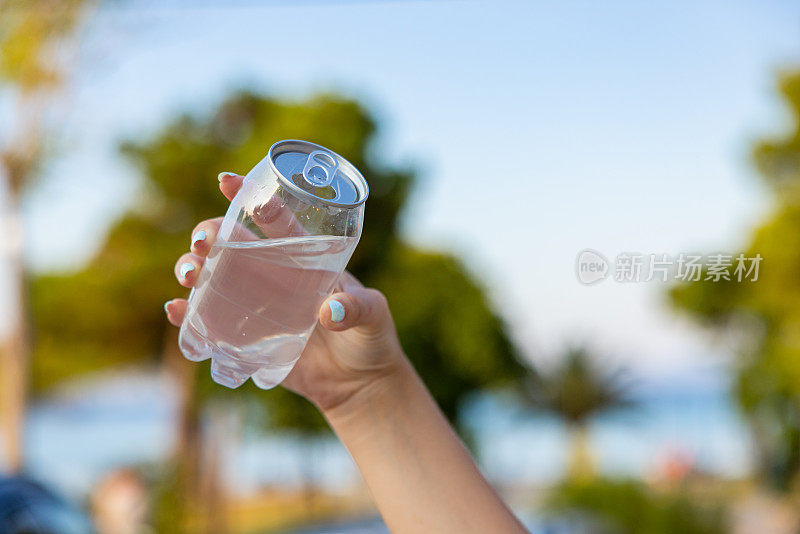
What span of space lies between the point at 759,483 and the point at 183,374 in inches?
424

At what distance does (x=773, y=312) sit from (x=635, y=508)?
8.14 m

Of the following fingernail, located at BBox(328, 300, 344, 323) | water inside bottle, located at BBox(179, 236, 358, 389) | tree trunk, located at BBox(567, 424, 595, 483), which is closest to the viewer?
fingernail, located at BBox(328, 300, 344, 323)

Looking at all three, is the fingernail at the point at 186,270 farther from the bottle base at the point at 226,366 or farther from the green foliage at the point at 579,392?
the green foliage at the point at 579,392

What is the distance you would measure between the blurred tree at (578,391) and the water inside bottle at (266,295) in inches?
981

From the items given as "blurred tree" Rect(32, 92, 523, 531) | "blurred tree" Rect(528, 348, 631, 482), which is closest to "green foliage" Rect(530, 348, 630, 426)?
"blurred tree" Rect(528, 348, 631, 482)

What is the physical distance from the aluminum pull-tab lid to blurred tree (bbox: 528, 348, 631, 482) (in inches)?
982

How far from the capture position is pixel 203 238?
3.68 feet

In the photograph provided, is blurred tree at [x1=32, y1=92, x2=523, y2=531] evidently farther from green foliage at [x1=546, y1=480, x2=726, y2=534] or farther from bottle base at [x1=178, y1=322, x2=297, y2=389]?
bottle base at [x1=178, y1=322, x2=297, y2=389]

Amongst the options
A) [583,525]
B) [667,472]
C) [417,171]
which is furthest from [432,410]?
[417,171]

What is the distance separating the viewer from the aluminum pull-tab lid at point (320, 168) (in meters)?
1.20

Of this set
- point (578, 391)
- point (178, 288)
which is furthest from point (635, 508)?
point (578, 391)

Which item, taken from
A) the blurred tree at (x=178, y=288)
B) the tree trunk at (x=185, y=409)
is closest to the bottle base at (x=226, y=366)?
the blurred tree at (x=178, y=288)

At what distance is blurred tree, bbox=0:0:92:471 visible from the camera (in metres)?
7.77

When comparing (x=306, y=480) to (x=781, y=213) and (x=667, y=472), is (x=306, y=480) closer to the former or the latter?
(x=667, y=472)
